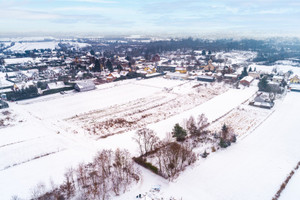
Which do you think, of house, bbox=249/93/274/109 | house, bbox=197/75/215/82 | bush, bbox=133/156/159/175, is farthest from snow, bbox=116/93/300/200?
house, bbox=197/75/215/82

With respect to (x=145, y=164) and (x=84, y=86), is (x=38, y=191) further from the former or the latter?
(x=84, y=86)

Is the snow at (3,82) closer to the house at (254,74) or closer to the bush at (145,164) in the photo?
the bush at (145,164)

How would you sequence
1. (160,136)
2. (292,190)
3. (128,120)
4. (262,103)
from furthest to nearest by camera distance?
(262,103)
(128,120)
(160,136)
(292,190)

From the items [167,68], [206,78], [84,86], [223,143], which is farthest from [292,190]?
[167,68]

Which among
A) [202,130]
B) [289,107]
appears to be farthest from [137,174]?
[289,107]

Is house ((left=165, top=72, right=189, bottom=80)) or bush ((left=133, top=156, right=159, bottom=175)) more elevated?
house ((left=165, top=72, right=189, bottom=80))

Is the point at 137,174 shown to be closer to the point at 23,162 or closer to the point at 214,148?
the point at 214,148

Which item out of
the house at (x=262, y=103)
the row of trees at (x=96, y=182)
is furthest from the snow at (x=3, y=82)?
the house at (x=262, y=103)

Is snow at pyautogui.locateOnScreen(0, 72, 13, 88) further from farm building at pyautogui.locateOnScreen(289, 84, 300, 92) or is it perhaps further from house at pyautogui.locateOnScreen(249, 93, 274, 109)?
farm building at pyautogui.locateOnScreen(289, 84, 300, 92)

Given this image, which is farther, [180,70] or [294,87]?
[180,70]
